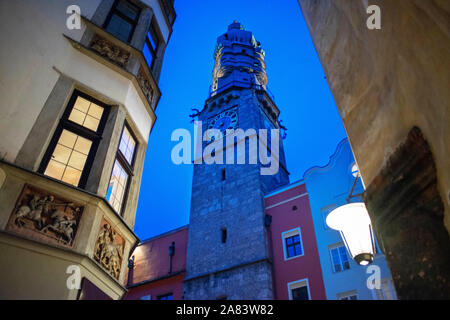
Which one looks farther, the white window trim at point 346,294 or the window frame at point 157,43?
the white window trim at point 346,294

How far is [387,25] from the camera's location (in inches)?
110

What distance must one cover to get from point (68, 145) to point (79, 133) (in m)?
0.35

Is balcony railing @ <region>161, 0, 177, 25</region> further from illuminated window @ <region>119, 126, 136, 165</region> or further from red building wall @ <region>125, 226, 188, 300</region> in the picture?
red building wall @ <region>125, 226, 188, 300</region>

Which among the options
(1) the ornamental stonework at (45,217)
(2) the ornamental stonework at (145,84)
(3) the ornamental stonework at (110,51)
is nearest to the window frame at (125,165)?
(2) the ornamental stonework at (145,84)

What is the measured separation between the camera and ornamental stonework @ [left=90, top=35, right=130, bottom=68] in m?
7.40

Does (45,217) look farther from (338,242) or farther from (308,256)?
(308,256)

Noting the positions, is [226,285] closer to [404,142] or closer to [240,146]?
[240,146]

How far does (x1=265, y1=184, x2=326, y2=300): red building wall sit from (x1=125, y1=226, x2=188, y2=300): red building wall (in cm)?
626

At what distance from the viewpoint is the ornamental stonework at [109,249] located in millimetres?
5547

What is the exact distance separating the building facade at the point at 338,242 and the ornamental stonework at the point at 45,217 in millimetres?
10799

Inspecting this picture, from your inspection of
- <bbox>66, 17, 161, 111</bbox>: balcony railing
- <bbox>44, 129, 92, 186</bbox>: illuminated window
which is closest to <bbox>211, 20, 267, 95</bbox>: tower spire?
<bbox>66, 17, 161, 111</bbox>: balcony railing

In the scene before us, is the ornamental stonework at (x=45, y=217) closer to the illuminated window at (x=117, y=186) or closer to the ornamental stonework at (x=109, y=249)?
the ornamental stonework at (x=109, y=249)
